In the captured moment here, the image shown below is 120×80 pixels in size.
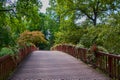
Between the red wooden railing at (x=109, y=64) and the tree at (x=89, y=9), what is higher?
the tree at (x=89, y=9)

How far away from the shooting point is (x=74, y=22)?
1380 inches

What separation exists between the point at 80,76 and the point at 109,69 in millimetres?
1194

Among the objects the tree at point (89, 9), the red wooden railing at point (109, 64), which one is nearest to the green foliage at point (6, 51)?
the red wooden railing at point (109, 64)

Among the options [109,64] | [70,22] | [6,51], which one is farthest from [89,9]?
[109,64]

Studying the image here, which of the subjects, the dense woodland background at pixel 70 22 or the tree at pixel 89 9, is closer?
the dense woodland background at pixel 70 22

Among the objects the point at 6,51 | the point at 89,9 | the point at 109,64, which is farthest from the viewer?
the point at 89,9

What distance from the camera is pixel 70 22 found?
34.8 metres

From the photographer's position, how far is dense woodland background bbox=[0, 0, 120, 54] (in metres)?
16.7

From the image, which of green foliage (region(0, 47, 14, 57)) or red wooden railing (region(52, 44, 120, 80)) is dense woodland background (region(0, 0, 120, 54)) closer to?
green foliage (region(0, 47, 14, 57))

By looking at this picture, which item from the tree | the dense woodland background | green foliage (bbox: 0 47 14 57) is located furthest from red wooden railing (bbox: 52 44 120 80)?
the tree

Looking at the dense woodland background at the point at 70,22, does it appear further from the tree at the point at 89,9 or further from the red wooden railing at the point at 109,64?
the red wooden railing at the point at 109,64

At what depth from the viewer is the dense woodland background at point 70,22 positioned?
656 inches

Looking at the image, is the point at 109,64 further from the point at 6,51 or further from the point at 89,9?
the point at 89,9

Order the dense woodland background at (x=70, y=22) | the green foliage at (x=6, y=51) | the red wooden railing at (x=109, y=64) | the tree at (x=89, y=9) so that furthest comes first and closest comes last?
1. the tree at (x=89, y=9)
2. the dense woodland background at (x=70, y=22)
3. the green foliage at (x=6, y=51)
4. the red wooden railing at (x=109, y=64)
